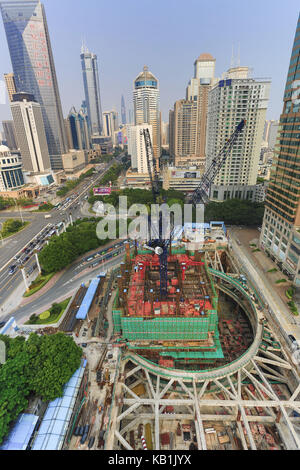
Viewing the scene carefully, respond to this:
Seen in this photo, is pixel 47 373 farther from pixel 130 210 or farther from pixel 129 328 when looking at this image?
pixel 130 210

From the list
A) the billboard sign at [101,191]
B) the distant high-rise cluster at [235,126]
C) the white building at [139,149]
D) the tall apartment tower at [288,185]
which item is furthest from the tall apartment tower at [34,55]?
the tall apartment tower at [288,185]

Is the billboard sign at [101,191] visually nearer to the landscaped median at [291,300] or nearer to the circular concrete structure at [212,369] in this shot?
the circular concrete structure at [212,369]

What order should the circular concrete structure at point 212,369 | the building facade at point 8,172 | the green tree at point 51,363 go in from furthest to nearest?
the building facade at point 8,172 → the circular concrete structure at point 212,369 → the green tree at point 51,363

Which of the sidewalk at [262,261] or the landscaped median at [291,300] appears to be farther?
the sidewalk at [262,261]

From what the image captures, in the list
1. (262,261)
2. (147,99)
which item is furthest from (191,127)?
(262,261)

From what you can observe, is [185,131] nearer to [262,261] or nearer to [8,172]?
[8,172]

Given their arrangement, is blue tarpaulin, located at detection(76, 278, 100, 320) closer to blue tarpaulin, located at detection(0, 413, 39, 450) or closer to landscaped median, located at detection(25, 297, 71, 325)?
landscaped median, located at detection(25, 297, 71, 325)

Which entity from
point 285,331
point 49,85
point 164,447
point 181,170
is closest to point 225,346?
point 285,331

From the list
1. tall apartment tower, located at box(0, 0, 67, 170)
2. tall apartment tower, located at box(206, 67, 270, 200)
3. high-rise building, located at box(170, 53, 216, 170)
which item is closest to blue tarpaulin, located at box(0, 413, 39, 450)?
tall apartment tower, located at box(206, 67, 270, 200)
